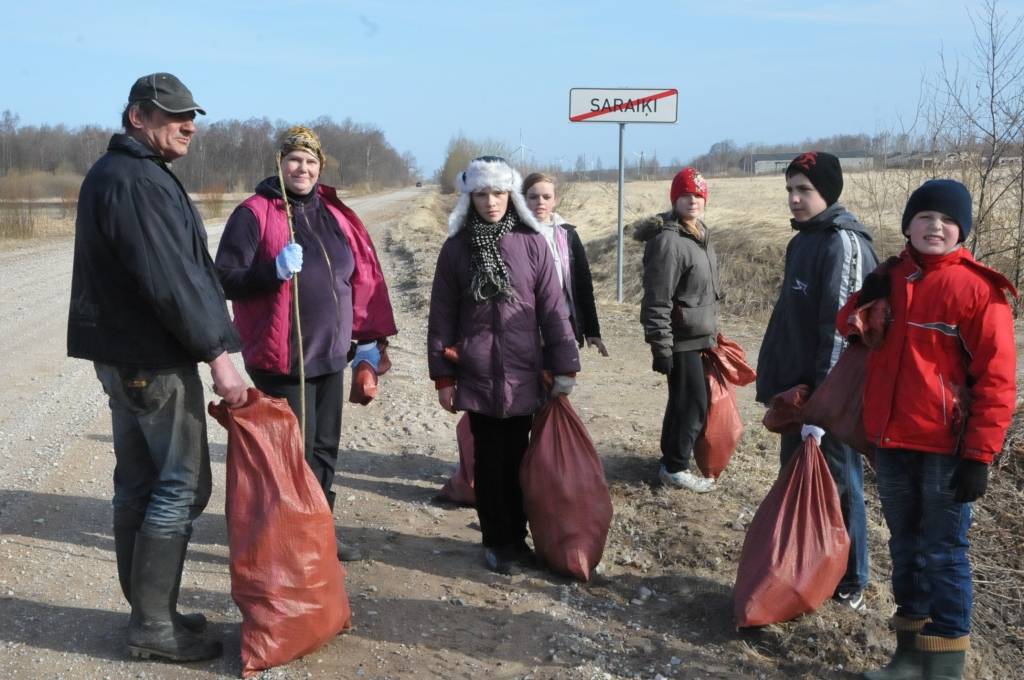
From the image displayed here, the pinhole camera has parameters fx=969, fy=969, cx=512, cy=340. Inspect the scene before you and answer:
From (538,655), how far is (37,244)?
22494 millimetres

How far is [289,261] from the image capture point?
375 centimetres

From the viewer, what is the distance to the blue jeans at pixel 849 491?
3.75 meters

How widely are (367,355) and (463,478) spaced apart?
108 cm

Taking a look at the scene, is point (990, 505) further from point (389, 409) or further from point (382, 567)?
point (389, 409)

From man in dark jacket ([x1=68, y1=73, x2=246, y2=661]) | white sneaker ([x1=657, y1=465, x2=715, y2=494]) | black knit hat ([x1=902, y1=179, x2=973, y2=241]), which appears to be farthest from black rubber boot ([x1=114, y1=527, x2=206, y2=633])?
black knit hat ([x1=902, y1=179, x2=973, y2=241])

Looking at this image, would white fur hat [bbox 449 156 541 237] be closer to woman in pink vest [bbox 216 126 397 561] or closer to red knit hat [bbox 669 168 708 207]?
woman in pink vest [bbox 216 126 397 561]

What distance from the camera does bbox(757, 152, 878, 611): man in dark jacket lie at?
11.8 feet

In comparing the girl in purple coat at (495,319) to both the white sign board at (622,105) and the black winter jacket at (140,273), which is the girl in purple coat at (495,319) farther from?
the white sign board at (622,105)

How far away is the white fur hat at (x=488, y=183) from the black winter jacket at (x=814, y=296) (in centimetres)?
108

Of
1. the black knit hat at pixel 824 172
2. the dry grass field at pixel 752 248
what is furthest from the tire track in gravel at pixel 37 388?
the dry grass field at pixel 752 248

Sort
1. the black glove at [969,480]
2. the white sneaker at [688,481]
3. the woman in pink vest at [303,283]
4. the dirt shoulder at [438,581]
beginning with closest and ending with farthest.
→ the black glove at [969,480], the dirt shoulder at [438,581], the woman in pink vest at [303,283], the white sneaker at [688,481]

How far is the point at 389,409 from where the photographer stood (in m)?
Answer: 7.15

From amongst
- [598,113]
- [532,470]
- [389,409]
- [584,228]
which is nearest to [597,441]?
[389,409]

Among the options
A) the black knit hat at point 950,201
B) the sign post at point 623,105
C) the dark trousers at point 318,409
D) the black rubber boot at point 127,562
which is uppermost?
the sign post at point 623,105
